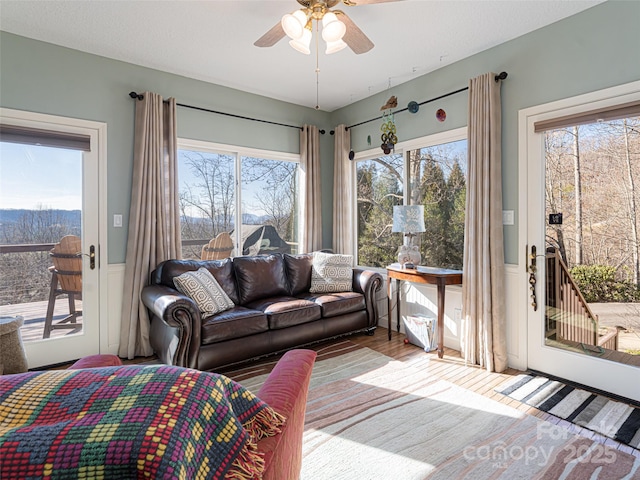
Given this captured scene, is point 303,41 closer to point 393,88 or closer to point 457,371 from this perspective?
point 393,88

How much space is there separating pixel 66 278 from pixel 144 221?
84 centimetres

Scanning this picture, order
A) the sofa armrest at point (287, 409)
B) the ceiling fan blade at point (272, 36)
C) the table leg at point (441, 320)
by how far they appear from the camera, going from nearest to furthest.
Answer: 1. the sofa armrest at point (287, 409)
2. the ceiling fan blade at point (272, 36)
3. the table leg at point (441, 320)

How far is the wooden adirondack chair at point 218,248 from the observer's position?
13.1 feet

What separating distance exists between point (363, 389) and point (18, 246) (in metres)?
3.14

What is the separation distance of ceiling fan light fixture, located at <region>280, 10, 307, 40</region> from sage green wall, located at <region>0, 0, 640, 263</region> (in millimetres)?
1999

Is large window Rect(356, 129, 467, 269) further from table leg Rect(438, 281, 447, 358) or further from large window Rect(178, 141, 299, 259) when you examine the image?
large window Rect(178, 141, 299, 259)

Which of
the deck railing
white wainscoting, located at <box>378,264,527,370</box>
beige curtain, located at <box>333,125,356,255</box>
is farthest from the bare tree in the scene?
beige curtain, located at <box>333,125,356,255</box>

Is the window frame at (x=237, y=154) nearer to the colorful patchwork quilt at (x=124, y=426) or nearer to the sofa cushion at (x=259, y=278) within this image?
the sofa cushion at (x=259, y=278)

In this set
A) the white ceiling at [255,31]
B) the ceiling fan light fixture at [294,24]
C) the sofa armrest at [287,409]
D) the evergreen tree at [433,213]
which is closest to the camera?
the sofa armrest at [287,409]

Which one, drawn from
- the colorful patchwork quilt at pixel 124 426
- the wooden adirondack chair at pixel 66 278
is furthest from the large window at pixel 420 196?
the colorful patchwork quilt at pixel 124 426

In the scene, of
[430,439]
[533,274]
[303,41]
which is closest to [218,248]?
[303,41]

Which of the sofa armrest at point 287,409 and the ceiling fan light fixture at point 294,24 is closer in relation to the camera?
the sofa armrest at point 287,409

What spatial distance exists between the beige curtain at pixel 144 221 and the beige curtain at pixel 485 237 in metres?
2.98

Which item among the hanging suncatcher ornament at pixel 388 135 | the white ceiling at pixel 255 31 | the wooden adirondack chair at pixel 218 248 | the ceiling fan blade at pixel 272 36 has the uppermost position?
the white ceiling at pixel 255 31
